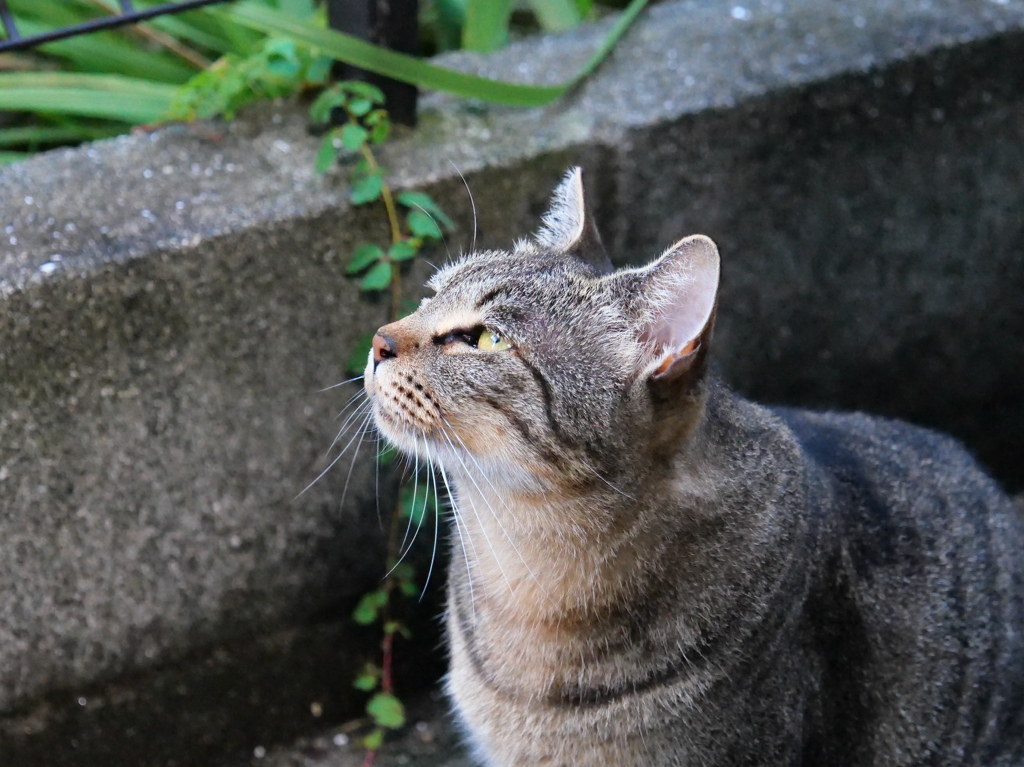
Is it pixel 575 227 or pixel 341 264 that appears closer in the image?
pixel 575 227

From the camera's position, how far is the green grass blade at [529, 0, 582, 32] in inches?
137

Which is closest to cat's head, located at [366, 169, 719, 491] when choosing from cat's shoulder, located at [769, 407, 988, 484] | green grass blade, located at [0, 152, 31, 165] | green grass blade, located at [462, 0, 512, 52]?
cat's shoulder, located at [769, 407, 988, 484]

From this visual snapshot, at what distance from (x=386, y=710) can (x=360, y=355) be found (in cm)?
91

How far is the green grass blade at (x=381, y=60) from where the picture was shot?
8.39ft

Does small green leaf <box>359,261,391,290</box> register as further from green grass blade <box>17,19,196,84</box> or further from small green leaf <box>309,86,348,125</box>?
green grass blade <box>17,19,196,84</box>

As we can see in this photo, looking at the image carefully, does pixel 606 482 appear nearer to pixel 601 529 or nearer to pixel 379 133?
pixel 601 529

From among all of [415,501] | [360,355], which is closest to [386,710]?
[415,501]

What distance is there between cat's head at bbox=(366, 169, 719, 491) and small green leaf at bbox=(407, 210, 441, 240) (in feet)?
1.42

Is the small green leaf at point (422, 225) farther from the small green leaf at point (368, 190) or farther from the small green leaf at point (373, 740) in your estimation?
the small green leaf at point (373, 740)

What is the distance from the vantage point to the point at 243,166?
2617 mm

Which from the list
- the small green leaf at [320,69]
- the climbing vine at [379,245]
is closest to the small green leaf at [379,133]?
the climbing vine at [379,245]

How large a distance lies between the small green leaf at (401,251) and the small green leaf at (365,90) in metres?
0.35

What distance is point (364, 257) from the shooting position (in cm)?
251

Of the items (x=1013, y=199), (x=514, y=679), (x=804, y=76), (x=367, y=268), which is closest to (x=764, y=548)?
(x=514, y=679)
